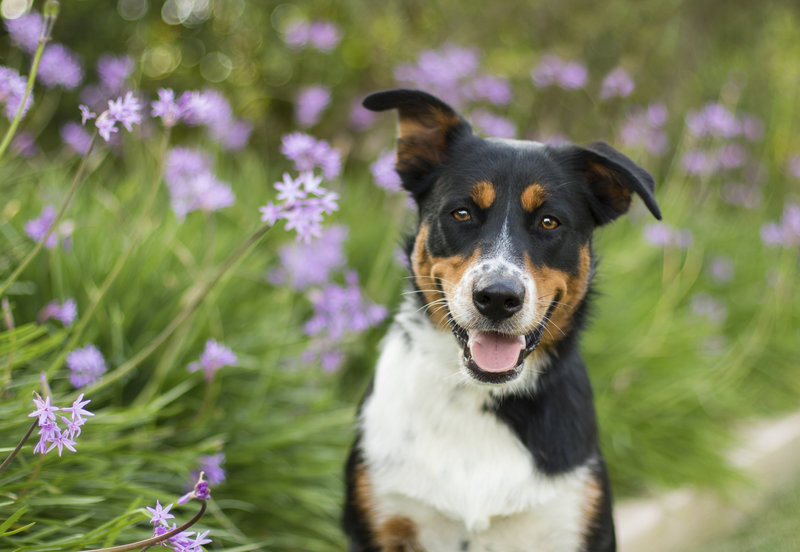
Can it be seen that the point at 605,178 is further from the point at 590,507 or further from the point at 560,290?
the point at 590,507

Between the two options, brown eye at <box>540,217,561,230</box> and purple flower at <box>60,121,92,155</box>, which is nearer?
brown eye at <box>540,217,561,230</box>

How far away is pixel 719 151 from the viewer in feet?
19.4

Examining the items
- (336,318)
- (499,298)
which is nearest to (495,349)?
(499,298)

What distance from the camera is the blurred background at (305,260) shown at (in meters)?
2.96

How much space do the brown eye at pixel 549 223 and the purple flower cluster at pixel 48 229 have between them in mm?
1574

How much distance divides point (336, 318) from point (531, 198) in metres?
1.07

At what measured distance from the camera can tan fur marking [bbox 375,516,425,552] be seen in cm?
253

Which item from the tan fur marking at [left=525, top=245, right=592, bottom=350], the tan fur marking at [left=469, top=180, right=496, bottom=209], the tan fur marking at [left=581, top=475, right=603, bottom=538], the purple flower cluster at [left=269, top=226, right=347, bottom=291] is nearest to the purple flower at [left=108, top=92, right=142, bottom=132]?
the tan fur marking at [left=469, top=180, right=496, bottom=209]

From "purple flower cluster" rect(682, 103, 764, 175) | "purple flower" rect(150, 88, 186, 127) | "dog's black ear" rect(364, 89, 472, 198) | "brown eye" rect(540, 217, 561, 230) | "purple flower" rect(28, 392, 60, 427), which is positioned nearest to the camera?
"purple flower" rect(28, 392, 60, 427)

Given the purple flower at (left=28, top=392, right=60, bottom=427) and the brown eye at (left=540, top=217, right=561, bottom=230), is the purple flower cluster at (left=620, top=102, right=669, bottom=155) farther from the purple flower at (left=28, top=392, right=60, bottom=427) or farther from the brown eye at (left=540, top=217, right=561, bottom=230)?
the purple flower at (left=28, top=392, right=60, bottom=427)

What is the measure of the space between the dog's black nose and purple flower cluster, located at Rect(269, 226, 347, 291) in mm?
1377

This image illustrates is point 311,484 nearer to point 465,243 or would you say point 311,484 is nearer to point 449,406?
point 449,406

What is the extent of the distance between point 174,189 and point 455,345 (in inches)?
62.8

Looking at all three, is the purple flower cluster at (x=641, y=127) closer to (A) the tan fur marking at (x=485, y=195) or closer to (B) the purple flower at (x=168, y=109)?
(A) the tan fur marking at (x=485, y=195)
